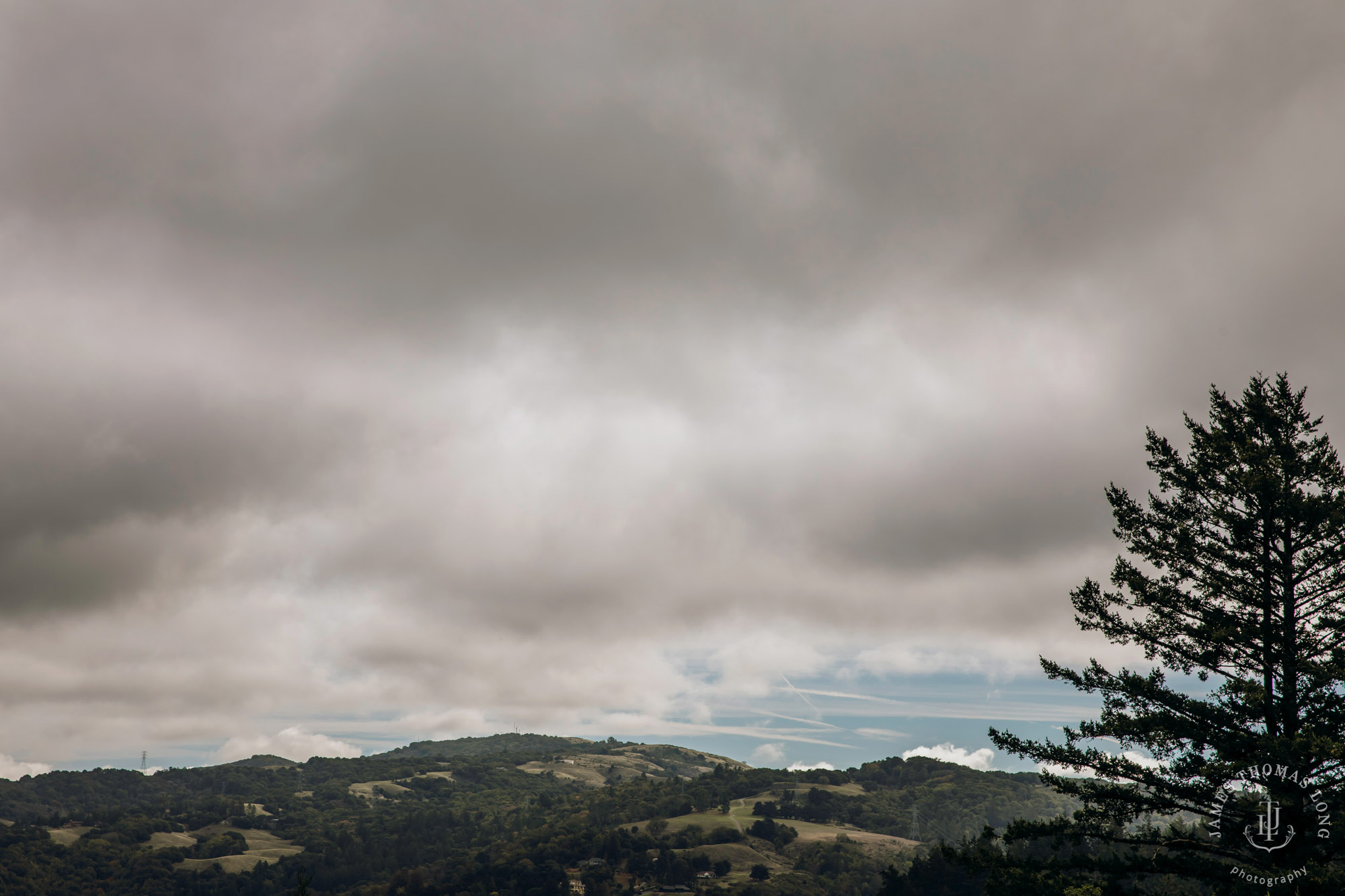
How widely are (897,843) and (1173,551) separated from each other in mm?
179615

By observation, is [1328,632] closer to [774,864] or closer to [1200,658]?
[1200,658]

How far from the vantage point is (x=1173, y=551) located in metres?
29.1

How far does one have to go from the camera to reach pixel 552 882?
526ft

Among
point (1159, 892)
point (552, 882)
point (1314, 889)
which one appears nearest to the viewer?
point (1314, 889)

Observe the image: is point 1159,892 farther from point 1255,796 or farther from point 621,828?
point 621,828

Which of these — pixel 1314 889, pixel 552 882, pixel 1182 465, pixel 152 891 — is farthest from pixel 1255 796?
pixel 152 891

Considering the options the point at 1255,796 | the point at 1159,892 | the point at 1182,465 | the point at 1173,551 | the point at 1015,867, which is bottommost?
the point at 1159,892

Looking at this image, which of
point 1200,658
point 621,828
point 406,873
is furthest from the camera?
point 621,828

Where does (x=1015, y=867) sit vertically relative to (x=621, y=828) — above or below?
above

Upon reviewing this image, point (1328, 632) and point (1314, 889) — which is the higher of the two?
point (1328, 632)

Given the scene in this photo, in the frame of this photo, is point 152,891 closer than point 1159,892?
No

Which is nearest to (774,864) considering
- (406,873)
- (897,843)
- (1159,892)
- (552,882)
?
(897,843)

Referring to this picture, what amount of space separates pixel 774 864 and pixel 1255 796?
159 meters

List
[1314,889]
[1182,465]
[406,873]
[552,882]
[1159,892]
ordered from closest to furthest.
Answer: [1314,889]
[1182,465]
[1159,892]
[552,882]
[406,873]
